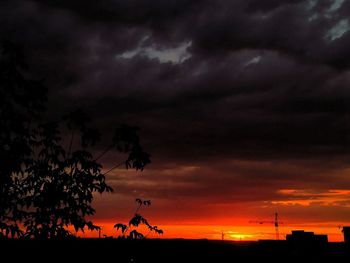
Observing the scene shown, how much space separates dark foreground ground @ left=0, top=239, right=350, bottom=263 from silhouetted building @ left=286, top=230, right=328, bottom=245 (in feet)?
0.99

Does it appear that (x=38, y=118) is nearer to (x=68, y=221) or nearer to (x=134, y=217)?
(x=68, y=221)

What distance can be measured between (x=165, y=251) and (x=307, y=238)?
5294 millimetres

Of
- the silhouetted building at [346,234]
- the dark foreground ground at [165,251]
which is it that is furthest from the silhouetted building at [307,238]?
the silhouetted building at [346,234]

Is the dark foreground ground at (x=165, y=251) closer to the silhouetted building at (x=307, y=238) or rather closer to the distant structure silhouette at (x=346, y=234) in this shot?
the silhouetted building at (x=307, y=238)

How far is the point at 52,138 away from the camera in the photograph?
9750mm

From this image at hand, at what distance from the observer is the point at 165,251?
13.2m

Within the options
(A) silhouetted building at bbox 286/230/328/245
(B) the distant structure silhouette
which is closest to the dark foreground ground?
(A) silhouetted building at bbox 286/230/328/245

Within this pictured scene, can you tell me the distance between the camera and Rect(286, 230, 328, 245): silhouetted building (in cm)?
1479

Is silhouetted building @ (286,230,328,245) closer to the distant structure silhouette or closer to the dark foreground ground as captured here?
the dark foreground ground

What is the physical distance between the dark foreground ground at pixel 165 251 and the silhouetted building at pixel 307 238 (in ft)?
0.99

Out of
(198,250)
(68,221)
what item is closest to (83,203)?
(68,221)

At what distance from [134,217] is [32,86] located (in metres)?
3.80

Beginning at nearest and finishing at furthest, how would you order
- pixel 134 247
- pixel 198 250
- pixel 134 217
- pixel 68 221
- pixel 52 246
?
1. pixel 68 221
2. pixel 134 217
3. pixel 52 246
4. pixel 134 247
5. pixel 198 250

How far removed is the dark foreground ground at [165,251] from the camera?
34.2 ft
